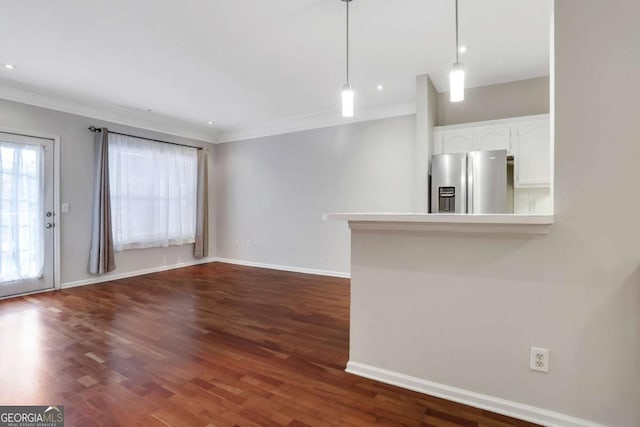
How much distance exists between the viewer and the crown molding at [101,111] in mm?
4012

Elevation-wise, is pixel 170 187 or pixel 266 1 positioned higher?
pixel 266 1

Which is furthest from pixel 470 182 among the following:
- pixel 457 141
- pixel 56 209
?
pixel 56 209

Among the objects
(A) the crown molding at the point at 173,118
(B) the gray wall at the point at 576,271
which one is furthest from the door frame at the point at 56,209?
(B) the gray wall at the point at 576,271

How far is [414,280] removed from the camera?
1932mm

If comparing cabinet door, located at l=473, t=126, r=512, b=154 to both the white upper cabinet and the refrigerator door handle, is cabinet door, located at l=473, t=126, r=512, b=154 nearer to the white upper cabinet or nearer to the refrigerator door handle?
the white upper cabinet

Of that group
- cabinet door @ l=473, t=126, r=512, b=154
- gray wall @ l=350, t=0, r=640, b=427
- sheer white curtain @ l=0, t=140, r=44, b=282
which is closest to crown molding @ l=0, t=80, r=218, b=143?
sheer white curtain @ l=0, t=140, r=44, b=282

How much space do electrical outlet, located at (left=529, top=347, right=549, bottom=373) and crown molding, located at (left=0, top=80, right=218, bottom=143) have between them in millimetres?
5937

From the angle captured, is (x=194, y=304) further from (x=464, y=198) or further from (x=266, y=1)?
(x=464, y=198)

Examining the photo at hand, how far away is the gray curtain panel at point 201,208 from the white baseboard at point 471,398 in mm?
4970

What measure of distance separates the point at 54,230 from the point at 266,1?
441 centimetres

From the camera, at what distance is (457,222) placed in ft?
5.63

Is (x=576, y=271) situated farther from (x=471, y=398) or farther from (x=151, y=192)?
(x=151, y=192)

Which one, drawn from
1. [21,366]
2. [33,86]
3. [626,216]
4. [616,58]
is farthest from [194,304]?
[616,58]

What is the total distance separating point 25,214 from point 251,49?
3.86 meters
